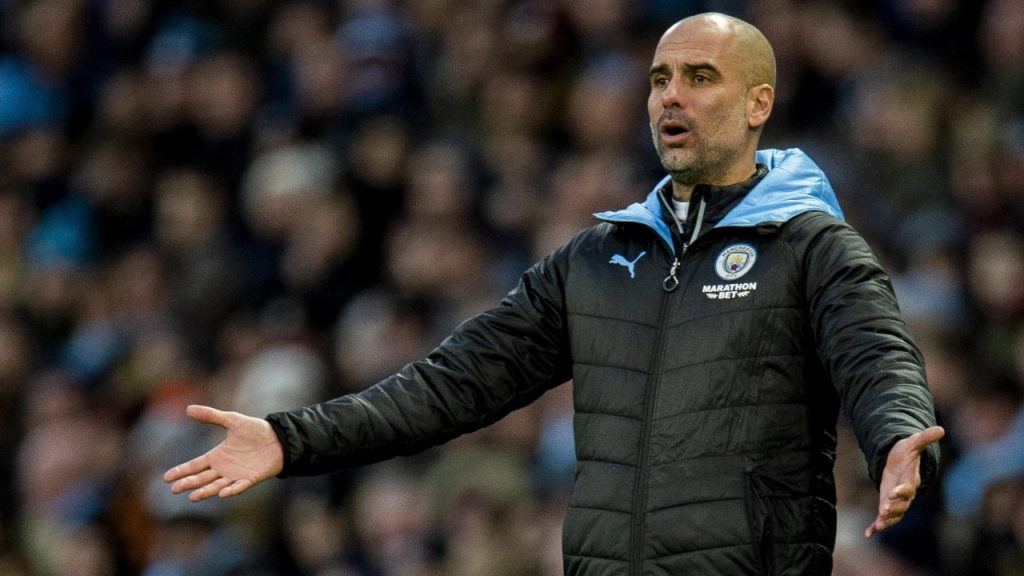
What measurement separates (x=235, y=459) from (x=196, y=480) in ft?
0.33

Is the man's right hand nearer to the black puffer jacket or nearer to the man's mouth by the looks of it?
the black puffer jacket

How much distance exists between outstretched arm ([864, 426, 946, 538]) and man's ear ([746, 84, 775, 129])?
109cm

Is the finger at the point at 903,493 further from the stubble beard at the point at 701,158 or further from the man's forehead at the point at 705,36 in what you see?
the man's forehead at the point at 705,36

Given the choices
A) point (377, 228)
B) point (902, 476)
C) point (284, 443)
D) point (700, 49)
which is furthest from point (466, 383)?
point (377, 228)

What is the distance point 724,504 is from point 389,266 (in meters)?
5.31

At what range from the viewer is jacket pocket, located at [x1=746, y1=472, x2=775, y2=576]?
378 cm

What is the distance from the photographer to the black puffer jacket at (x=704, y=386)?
3.79m

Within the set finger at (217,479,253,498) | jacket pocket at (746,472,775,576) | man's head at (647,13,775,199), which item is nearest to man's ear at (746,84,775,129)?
man's head at (647,13,775,199)

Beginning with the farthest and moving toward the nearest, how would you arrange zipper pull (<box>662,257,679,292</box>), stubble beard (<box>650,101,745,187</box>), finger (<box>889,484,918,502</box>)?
stubble beard (<box>650,101,745,187</box>)
zipper pull (<box>662,257,679,292</box>)
finger (<box>889,484,918,502</box>)

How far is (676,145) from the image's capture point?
4.14 m

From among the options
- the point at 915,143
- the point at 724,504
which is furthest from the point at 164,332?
the point at 724,504

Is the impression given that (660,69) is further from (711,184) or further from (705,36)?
(711,184)

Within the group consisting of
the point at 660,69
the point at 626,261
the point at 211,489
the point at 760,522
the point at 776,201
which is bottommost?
the point at 760,522

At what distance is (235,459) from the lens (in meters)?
4.00
